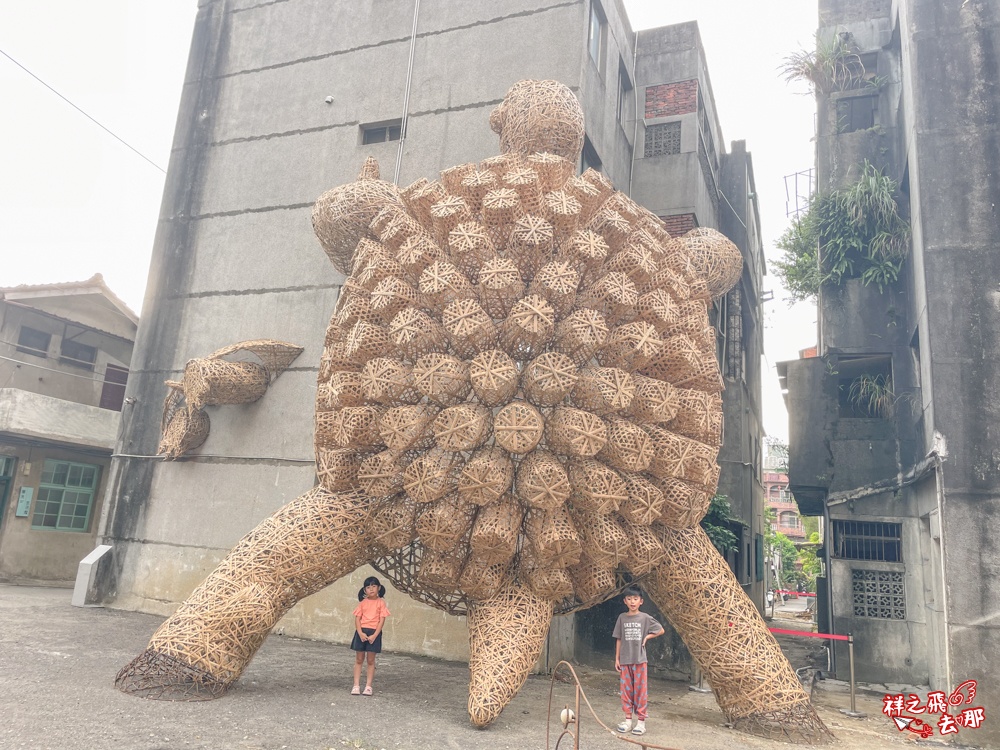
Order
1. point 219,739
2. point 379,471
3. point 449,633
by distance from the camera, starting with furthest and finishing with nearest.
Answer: point 449,633
point 379,471
point 219,739

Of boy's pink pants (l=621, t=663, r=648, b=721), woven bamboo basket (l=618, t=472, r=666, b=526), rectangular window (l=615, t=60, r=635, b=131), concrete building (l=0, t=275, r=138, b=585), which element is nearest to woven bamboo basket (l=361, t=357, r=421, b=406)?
woven bamboo basket (l=618, t=472, r=666, b=526)

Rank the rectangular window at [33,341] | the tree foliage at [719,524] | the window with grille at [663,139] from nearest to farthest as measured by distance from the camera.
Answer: the tree foliage at [719,524] → the window with grille at [663,139] → the rectangular window at [33,341]

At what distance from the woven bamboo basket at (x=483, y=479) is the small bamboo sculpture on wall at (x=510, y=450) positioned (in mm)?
20

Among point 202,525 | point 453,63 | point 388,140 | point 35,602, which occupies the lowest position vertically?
point 35,602

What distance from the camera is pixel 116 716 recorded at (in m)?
5.59

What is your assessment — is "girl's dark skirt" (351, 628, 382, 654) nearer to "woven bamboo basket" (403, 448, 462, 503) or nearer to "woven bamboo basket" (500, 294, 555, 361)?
"woven bamboo basket" (403, 448, 462, 503)

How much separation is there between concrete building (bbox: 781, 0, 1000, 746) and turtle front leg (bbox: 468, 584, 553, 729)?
502 cm

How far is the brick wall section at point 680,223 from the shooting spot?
1388 cm

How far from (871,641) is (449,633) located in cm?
740

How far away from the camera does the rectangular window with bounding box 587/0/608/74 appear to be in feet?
41.4

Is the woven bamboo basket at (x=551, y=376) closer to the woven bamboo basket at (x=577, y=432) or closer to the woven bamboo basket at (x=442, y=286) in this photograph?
the woven bamboo basket at (x=577, y=432)

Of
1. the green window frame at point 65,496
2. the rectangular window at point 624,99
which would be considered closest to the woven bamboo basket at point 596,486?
the rectangular window at point 624,99

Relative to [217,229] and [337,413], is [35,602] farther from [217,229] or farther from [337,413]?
[337,413]

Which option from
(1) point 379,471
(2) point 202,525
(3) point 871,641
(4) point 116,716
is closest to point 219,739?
(4) point 116,716
